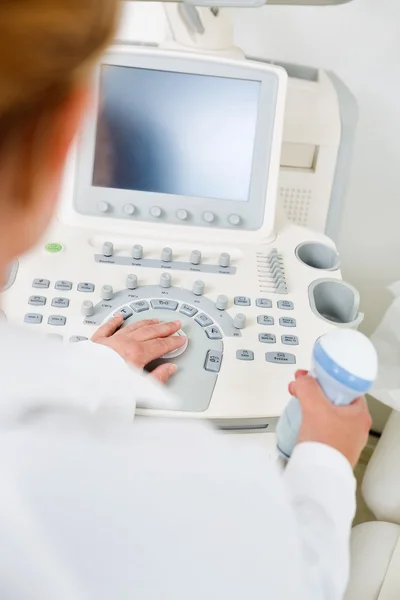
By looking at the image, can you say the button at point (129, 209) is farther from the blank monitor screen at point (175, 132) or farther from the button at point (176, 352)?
the button at point (176, 352)

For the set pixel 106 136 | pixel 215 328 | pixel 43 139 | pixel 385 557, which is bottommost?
pixel 385 557

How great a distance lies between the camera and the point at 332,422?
1.61 ft

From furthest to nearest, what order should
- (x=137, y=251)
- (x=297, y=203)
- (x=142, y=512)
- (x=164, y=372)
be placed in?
(x=297, y=203), (x=137, y=251), (x=164, y=372), (x=142, y=512)

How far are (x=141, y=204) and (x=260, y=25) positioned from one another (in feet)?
1.21

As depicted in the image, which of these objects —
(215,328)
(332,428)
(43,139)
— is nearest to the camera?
(43,139)

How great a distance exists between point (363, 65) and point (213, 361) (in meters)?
0.53

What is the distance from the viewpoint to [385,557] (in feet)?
2.41

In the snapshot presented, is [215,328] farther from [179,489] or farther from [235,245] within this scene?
[179,489]

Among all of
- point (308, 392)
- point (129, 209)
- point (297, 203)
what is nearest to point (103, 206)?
point (129, 209)

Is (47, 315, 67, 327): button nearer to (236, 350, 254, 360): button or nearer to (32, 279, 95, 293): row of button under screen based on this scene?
(32, 279, 95, 293): row of button under screen

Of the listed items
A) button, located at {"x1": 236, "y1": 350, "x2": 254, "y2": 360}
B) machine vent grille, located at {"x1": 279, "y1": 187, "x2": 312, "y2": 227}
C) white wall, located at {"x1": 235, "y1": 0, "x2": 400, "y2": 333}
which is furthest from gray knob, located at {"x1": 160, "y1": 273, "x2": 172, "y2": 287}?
white wall, located at {"x1": 235, "y1": 0, "x2": 400, "y2": 333}

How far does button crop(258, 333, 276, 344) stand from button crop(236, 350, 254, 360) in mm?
21

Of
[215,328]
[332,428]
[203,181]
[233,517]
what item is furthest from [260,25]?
[233,517]

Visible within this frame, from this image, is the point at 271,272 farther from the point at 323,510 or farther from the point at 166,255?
the point at 323,510
